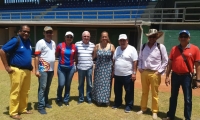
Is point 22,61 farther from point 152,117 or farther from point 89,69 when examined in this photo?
point 152,117

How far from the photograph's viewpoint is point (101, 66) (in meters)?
4.47

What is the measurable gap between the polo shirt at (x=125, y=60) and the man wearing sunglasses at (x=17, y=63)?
1747mm

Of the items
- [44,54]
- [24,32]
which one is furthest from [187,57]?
[24,32]

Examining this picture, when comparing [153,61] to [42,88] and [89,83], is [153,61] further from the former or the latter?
[42,88]

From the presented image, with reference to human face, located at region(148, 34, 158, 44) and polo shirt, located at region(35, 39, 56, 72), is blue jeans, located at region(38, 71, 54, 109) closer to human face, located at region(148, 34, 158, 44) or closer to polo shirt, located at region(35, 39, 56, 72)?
polo shirt, located at region(35, 39, 56, 72)

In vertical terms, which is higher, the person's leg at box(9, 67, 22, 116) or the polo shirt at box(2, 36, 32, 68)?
the polo shirt at box(2, 36, 32, 68)

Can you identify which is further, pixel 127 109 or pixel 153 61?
pixel 127 109

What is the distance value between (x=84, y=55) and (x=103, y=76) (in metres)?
0.62

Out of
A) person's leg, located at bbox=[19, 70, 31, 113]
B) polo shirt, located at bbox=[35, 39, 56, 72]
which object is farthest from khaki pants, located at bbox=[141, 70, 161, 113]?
person's leg, located at bbox=[19, 70, 31, 113]

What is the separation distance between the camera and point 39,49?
3984 mm

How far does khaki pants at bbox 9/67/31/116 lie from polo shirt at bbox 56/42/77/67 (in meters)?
0.73

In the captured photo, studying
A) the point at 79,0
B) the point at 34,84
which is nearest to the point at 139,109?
the point at 34,84

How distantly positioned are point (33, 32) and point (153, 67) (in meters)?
13.9

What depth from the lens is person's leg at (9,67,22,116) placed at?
12.2 ft
